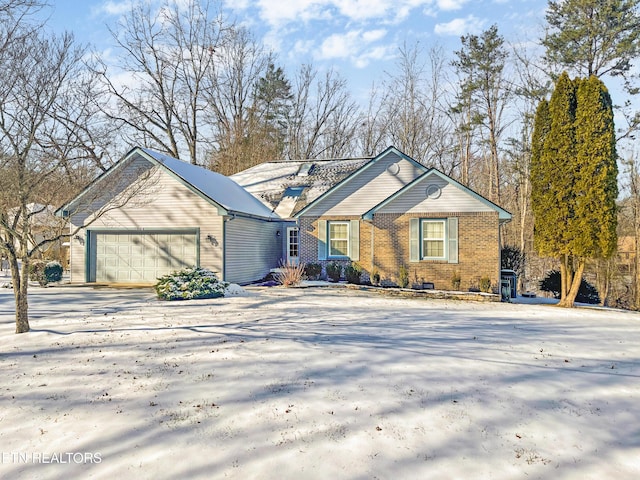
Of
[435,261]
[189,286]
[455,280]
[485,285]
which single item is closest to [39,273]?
[189,286]

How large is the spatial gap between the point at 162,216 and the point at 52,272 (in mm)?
5107

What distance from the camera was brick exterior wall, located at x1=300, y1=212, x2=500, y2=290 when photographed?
52.1ft

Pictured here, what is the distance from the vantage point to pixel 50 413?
4.79 m

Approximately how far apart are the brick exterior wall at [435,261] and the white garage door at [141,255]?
216 inches

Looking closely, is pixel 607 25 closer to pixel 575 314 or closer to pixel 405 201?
pixel 405 201

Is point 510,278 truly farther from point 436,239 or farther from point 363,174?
point 363,174

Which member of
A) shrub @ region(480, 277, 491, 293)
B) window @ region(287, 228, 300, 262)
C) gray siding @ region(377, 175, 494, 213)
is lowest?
shrub @ region(480, 277, 491, 293)

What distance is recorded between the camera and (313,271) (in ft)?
59.6

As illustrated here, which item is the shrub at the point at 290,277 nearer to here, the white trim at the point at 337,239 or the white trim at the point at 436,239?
the white trim at the point at 337,239

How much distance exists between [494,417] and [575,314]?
8.76 meters

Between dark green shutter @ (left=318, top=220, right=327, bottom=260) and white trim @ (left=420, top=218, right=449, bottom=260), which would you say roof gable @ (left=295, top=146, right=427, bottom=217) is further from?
white trim @ (left=420, top=218, right=449, bottom=260)

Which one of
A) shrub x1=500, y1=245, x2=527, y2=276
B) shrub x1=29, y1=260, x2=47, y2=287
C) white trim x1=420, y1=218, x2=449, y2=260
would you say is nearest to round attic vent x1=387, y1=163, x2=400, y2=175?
white trim x1=420, y1=218, x2=449, y2=260

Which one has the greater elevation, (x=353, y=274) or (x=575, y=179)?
(x=575, y=179)

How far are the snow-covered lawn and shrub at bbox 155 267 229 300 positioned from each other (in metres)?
3.66
